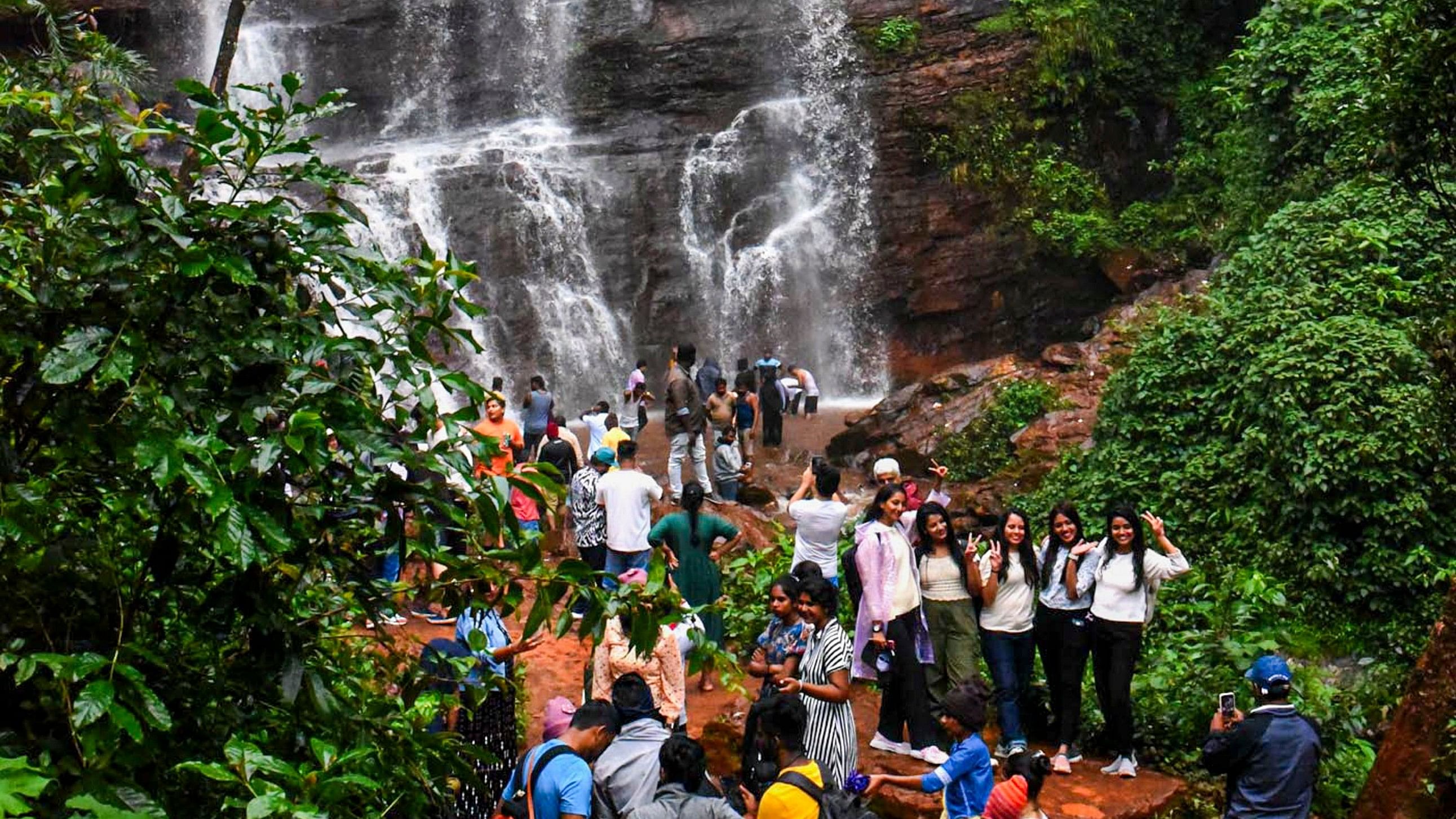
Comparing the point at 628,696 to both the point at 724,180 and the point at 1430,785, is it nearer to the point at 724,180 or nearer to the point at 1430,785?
the point at 1430,785

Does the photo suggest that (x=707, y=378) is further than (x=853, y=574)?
Yes

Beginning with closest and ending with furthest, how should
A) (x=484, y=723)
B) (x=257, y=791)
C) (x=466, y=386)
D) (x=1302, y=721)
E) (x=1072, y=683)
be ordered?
1. (x=257, y=791)
2. (x=466, y=386)
3. (x=1302, y=721)
4. (x=484, y=723)
5. (x=1072, y=683)

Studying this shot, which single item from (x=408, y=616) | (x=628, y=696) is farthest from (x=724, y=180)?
(x=628, y=696)

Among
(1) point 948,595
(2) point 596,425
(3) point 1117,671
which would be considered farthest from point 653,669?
(2) point 596,425

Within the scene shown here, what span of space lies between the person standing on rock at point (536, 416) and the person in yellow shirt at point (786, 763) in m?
9.18

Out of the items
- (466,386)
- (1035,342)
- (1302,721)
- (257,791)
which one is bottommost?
(1035,342)

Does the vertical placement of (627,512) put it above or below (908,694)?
above

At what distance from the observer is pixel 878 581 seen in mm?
8078

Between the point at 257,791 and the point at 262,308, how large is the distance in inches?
54.2

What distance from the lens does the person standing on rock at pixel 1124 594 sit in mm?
7820

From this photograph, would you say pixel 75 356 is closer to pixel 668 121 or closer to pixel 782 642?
pixel 782 642

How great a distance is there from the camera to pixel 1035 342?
22.8 m

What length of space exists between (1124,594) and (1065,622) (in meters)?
0.42

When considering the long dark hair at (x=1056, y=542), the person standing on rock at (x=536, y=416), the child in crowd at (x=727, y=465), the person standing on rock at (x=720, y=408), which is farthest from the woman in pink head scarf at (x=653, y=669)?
the person standing on rock at (x=536, y=416)
